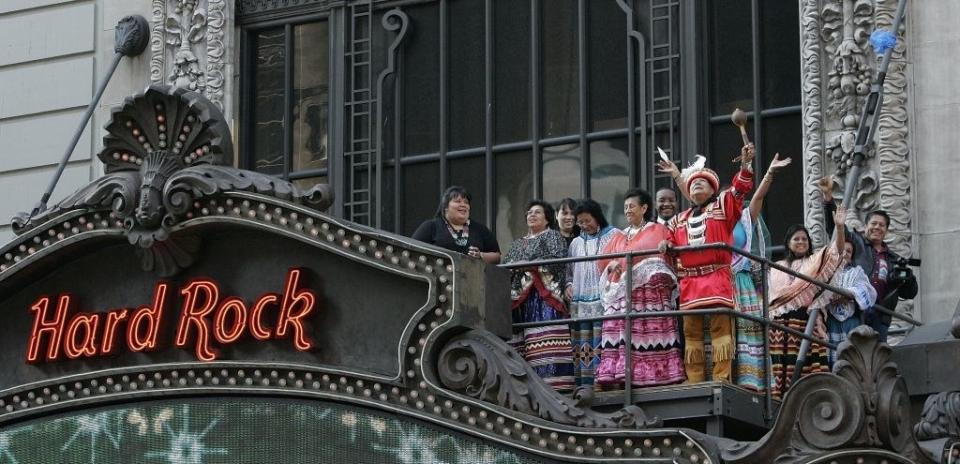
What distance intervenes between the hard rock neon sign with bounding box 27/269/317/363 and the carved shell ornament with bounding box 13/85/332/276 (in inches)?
15.1

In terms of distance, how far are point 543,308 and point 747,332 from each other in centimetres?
173

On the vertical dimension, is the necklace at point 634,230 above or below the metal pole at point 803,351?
above

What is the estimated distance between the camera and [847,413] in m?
16.0

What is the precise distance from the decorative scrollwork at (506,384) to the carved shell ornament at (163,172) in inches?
81.6

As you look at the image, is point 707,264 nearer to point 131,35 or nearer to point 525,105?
point 525,105

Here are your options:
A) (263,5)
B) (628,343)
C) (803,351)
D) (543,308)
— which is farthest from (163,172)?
(263,5)

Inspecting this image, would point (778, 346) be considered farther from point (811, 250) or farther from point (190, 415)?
point (190, 415)

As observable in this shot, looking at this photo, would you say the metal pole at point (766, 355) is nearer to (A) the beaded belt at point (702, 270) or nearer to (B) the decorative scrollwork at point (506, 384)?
(A) the beaded belt at point (702, 270)

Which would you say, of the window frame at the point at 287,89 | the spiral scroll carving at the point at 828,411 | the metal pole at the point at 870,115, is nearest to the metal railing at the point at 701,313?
the spiral scroll carving at the point at 828,411

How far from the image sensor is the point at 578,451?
54.4ft

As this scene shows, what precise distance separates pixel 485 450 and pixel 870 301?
3.55 m

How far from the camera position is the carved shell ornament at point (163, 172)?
18.1 metres

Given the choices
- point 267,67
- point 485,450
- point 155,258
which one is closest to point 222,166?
point 155,258

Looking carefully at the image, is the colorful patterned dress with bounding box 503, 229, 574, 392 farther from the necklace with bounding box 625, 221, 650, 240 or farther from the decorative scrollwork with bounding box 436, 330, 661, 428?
the necklace with bounding box 625, 221, 650, 240
